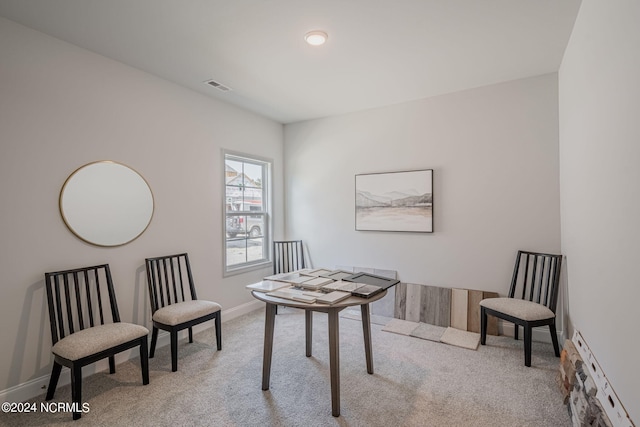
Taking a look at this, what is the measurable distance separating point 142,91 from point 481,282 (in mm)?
4050

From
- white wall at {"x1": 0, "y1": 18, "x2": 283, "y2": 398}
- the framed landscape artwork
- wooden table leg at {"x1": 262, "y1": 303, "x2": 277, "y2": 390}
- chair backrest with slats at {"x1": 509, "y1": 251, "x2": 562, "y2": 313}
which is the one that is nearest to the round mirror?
white wall at {"x1": 0, "y1": 18, "x2": 283, "y2": 398}

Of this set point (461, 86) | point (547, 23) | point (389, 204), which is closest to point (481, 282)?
point (389, 204)

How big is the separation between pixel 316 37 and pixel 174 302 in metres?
2.81

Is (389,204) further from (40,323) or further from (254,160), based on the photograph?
(40,323)

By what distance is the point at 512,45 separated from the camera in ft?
8.47

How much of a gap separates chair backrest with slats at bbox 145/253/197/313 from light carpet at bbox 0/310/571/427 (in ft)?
1.60

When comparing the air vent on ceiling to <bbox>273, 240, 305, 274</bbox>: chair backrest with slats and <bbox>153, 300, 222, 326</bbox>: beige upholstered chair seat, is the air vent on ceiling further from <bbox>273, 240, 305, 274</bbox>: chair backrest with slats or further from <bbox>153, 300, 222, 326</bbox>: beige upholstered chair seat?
<bbox>153, 300, 222, 326</bbox>: beige upholstered chair seat

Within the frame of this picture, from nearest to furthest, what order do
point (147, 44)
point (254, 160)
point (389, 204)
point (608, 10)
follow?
point (608, 10), point (147, 44), point (389, 204), point (254, 160)

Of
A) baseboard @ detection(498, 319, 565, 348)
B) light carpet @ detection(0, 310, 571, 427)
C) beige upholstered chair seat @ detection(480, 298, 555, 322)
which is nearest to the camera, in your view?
light carpet @ detection(0, 310, 571, 427)

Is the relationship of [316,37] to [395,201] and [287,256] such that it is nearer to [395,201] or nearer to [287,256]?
[395,201]

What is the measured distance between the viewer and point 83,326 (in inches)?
99.0

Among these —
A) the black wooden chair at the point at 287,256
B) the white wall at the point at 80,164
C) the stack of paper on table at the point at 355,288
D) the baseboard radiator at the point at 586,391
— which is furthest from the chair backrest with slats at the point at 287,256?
the baseboard radiator at the point at 586,391

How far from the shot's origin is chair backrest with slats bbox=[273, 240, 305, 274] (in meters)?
4.36

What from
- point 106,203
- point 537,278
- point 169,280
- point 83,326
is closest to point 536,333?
point 537,278
